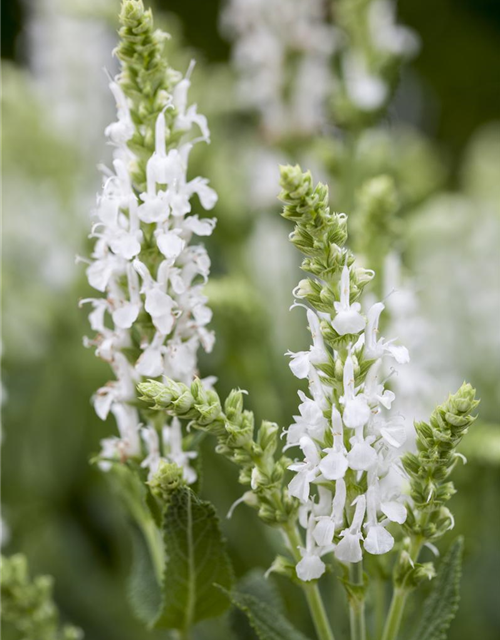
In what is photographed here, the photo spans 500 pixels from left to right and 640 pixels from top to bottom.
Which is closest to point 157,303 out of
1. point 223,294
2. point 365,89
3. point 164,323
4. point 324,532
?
point 164,323

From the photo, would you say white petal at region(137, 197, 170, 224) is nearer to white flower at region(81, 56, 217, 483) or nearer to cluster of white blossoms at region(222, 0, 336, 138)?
white flower at region(81, 56, 217, 483)

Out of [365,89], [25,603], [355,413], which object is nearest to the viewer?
[355,413]

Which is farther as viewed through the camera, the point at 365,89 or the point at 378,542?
the point at 365,89

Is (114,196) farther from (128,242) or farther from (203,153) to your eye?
(203,153)

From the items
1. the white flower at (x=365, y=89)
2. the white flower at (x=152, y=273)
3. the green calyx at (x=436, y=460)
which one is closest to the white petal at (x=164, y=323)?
the white flower at (x=152, y=273)

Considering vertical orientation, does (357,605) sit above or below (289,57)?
below

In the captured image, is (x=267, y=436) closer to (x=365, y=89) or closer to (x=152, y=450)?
(x=152, y=450)

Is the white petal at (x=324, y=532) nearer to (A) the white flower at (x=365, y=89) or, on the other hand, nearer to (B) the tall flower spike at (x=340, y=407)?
(B) the tall flower spike at (x=340, y=407)
